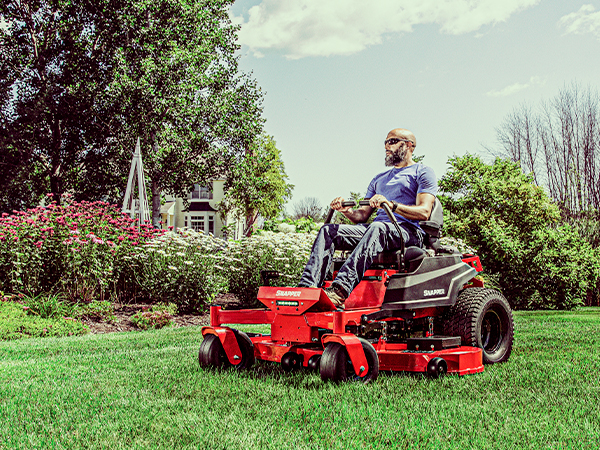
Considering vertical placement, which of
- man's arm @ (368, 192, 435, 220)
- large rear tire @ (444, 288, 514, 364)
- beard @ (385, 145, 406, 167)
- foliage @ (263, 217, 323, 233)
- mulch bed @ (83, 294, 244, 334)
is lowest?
mulch bed @ (83, 294, 244, 334)

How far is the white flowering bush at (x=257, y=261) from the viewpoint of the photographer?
9727mm

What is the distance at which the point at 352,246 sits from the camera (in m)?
4.57

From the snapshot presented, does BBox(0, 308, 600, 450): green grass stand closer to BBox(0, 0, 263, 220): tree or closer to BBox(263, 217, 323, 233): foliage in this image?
BBox(0, 0, 263, 220): tree

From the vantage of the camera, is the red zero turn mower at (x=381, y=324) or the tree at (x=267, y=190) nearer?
the red zero turn mower at (x=381, y=324)

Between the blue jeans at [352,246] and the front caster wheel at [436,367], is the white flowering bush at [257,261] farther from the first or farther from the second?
the front caster wheel at [436,367]

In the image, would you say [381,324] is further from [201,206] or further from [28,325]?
[201,206]

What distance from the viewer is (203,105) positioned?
1825 centimetres

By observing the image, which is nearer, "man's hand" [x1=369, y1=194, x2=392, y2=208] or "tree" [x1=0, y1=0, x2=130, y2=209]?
"man's hand" [x1=369, y1=194, x2=392, y2=208]

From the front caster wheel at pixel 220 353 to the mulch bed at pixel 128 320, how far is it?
12.8ft

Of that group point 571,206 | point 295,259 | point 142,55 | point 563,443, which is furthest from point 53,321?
point 571,206

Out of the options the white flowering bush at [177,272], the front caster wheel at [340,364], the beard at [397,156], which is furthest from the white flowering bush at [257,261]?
the front caster wheel at [340,364]

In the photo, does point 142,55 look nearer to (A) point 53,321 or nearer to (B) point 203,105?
(B) point 203,105

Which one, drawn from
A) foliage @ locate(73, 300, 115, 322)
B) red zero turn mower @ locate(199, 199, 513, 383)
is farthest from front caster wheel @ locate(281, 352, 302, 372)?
foliage @ locate(73, 300, 115, 322)

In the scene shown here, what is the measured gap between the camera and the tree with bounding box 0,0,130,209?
18172 mm
